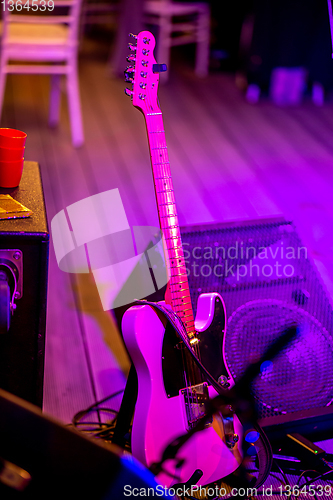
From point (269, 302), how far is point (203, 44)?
3.67m

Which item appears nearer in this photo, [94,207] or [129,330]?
[129,330]

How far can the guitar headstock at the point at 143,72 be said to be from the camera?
3.82ft

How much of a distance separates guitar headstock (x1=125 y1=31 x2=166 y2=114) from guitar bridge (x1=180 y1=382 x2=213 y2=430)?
2.16ft

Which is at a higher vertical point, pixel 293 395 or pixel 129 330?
pixel 129 330

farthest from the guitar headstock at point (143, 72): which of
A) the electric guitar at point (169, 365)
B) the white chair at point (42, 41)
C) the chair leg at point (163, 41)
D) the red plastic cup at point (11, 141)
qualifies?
the chair leg at point (163, 41)

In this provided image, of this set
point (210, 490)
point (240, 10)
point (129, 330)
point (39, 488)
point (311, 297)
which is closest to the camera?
point (39, 488)

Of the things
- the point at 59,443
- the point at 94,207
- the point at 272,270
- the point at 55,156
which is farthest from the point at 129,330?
the point at 55,156

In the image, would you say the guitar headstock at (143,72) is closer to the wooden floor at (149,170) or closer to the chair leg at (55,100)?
the wooden floor at (149,170)

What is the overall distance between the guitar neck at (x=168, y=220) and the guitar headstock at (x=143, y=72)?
0.14 ft

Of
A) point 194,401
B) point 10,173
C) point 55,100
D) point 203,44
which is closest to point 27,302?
point 10,173

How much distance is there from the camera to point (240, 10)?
4.64 m

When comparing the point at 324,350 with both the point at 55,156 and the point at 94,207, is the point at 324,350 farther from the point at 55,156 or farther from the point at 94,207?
the point at 55,156

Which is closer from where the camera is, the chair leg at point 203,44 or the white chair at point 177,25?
the white chair at point 177,25

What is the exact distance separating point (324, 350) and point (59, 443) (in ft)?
3.08
